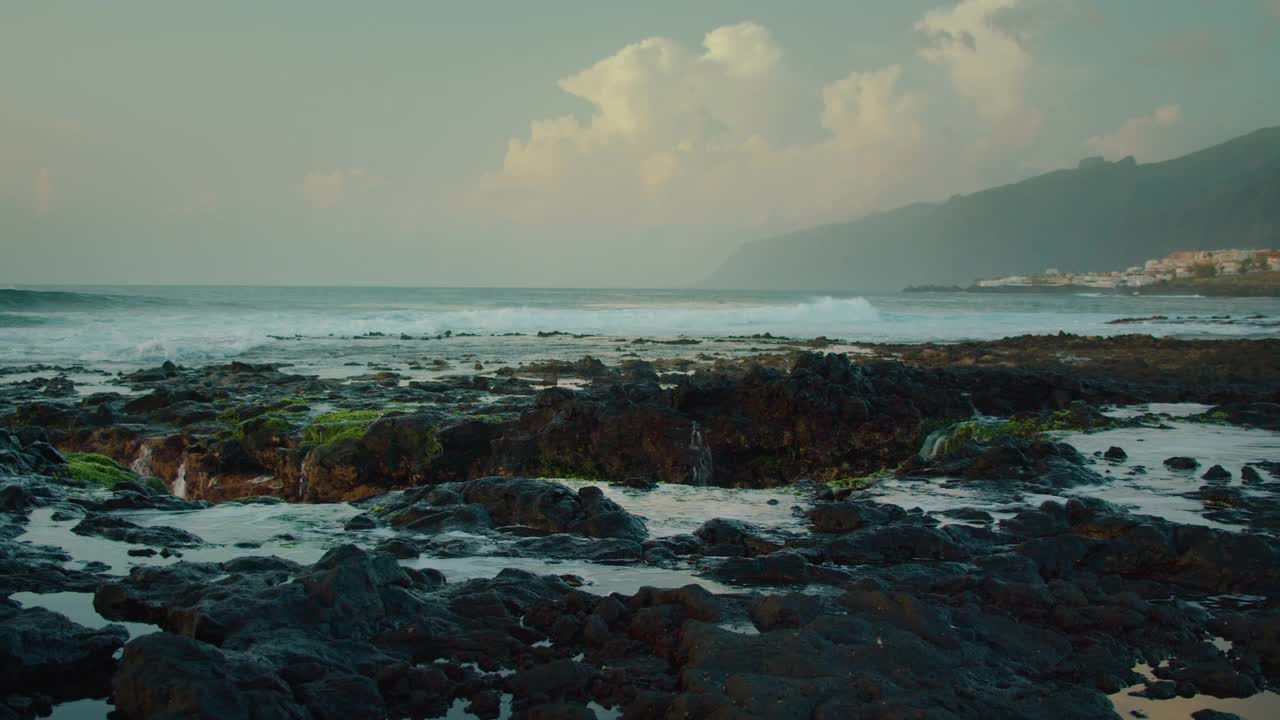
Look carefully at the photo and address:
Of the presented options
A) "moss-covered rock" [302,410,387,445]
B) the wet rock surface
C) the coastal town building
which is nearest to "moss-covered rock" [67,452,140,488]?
the wet rock surface

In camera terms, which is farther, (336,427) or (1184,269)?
(1184,269)

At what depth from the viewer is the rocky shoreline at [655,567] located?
4.02m

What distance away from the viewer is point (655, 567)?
20.4 feet

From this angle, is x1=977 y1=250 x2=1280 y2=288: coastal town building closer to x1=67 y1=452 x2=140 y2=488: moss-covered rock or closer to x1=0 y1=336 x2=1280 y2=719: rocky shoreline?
x1=0 y1=336 x2=1280 y2=719: rocky shoreline

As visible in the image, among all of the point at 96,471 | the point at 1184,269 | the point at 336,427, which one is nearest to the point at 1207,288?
the point at 1184,269

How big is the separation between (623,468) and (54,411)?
386 inches

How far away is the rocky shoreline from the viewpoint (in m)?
4.02

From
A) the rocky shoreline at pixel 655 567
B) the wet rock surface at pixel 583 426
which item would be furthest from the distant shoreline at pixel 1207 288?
the rocky shoreline at pixel 655 567

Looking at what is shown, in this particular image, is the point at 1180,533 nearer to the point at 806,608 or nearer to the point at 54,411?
the point at 806,608

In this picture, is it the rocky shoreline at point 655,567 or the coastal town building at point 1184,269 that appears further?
the coastal town building at point 1184,269

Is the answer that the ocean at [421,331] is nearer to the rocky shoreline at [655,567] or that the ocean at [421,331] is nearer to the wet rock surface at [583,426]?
the wet rock surface at [583,426]

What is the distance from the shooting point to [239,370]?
20.5 metres

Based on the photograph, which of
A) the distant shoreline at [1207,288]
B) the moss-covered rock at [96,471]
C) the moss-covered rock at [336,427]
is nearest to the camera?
the moss-covered rock at [96,471]

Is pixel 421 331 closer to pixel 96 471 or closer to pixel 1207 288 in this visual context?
pixel 96 471
